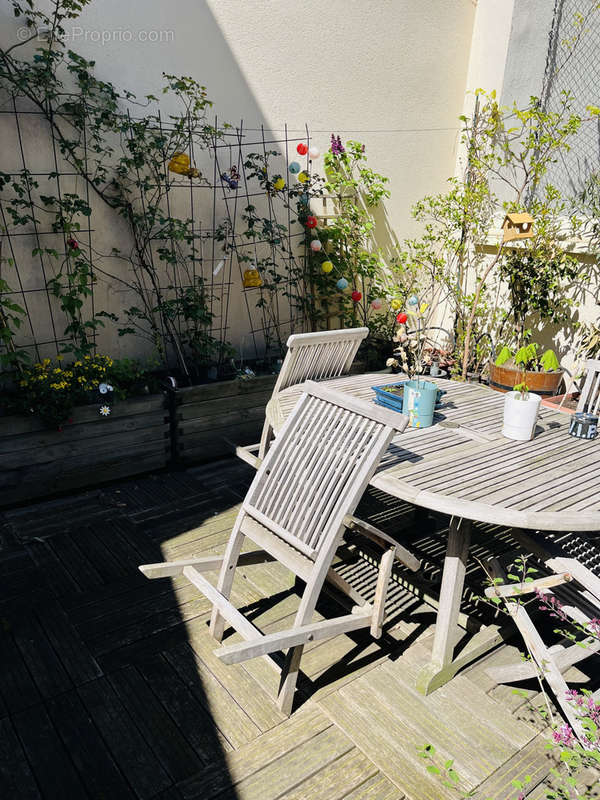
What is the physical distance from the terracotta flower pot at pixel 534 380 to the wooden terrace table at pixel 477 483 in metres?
1.84

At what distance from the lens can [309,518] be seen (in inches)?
81.1

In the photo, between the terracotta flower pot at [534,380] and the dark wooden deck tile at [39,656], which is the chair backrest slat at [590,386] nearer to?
the terracotta flower pot at [534,380]

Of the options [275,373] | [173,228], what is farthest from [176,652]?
[173,228]

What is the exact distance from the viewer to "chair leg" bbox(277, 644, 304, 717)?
77.2 inches

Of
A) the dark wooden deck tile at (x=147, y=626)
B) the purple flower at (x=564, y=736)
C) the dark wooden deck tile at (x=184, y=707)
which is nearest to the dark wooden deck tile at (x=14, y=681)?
the dark wooden deck tile at (x=147, y=626)

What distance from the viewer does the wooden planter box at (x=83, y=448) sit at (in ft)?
10.6

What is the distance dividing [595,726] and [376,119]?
452 centimetres

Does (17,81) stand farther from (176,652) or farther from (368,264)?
(176,652)

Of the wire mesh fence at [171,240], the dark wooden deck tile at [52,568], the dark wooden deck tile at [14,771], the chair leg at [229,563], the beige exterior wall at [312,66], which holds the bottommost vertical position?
the dark wooden deck tile at [14,771]

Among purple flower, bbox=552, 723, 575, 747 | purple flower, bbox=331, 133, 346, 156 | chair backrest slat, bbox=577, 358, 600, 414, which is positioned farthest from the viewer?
purple flower, bbox=331, 133, 346, 156

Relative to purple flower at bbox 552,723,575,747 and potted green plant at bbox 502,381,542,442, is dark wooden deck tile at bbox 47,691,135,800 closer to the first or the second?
purple flower at bbox 552,723,575,747

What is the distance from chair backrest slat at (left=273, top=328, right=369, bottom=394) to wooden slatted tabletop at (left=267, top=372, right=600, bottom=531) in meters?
0.23

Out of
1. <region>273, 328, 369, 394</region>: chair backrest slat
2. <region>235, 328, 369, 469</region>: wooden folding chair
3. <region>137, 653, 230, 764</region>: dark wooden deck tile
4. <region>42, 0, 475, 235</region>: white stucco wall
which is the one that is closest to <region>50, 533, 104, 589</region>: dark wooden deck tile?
<region>137, 653, 230, 764</region>: dark wooden deck tile

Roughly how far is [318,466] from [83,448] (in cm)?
187
